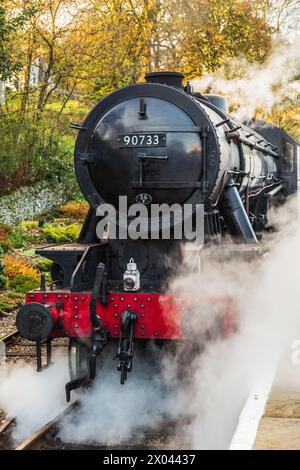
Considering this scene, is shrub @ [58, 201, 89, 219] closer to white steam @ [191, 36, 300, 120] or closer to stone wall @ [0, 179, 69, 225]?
stone wall @ [0, 179, 69, 225]

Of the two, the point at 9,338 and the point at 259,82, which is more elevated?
the point at 259,82

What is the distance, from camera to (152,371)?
601 cm

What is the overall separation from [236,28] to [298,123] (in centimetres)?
469

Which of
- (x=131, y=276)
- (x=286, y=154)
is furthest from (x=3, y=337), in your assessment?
(x=286, y=154)

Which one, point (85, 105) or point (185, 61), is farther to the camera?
point (85, 105)

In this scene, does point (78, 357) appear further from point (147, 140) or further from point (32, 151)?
point (32, 151)

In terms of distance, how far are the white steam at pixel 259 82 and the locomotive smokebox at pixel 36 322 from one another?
6.00m

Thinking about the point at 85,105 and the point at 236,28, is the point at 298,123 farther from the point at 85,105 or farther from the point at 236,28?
the point at 85,105

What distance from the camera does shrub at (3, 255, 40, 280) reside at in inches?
469

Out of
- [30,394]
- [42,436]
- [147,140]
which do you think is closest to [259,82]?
[147,140]

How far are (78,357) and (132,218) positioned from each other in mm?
1305

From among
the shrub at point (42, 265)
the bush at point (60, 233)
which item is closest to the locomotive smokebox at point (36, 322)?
the shrub at point (42, 265)

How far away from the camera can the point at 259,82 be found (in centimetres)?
1433

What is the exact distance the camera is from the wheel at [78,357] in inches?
235
